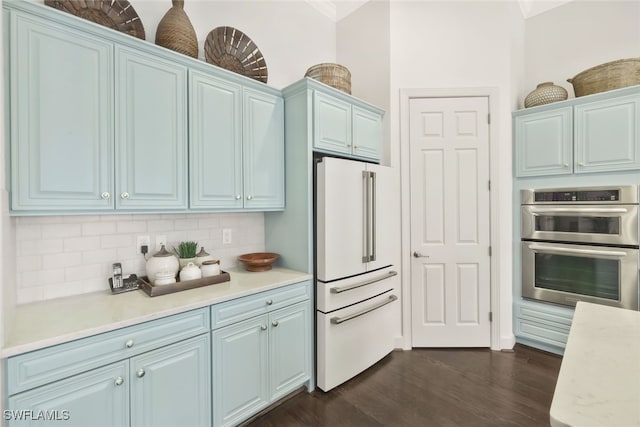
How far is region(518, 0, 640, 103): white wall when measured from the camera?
9.34 feet

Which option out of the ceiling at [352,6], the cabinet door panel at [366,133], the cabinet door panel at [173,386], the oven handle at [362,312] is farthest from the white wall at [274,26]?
the oven handle at [362,312]

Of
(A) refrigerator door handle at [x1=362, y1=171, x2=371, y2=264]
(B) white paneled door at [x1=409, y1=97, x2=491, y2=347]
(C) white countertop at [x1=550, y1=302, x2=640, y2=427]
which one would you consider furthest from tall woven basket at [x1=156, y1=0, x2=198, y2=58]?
(C) white countertop at [x1=550, y1=302, x2=640, y2=427]

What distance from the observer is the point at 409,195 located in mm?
2963

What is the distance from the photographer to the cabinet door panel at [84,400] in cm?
120

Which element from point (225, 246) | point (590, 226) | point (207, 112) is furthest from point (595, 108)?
point (225, 246)

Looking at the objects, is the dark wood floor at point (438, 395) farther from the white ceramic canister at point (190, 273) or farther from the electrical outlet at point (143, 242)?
the electrical outlet at point (143, 242)

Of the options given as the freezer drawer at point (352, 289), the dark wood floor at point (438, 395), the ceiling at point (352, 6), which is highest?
the ceiling at point (352, 6)

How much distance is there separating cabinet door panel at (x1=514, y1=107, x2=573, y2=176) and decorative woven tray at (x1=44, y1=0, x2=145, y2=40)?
3348 mm

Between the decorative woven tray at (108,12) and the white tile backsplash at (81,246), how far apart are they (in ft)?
3.74

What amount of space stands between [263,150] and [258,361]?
1498 millimetres

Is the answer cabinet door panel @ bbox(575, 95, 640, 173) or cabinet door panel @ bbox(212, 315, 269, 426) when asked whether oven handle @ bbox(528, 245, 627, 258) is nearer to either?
cabinet door panel @ bbox(575, 95, 640, 173)

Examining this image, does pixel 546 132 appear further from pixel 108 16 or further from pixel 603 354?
pixel 108 16

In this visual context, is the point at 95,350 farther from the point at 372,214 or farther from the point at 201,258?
the point at 372,214

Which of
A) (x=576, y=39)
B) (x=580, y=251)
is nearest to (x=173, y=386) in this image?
(x=580, y=251)
